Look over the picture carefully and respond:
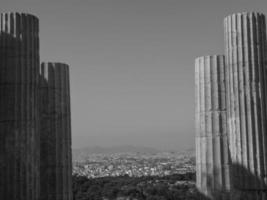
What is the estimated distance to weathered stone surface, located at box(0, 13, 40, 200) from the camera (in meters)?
14.6

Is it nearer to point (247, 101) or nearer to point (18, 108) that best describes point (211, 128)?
point (247, 101)

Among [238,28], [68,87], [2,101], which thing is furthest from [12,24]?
[238,28]

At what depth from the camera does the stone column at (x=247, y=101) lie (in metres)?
15.6

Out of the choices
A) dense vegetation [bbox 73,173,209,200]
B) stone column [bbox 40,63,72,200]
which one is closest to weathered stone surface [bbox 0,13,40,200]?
stone column [bbox 40,63,72,200]

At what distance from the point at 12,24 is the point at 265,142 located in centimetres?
921

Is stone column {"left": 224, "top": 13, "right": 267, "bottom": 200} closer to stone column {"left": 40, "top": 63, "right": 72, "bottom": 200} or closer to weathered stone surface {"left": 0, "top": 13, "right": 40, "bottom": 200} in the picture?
weathered stone surface {"left": 0, "top": 13, "right": 40, "bottom": 200}

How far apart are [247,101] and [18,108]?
757 cm

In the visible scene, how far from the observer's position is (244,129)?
1581 cm

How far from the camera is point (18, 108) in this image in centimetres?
1491

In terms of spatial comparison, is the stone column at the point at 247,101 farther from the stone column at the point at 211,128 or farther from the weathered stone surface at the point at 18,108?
the weathered stone surface at the point at 18,108

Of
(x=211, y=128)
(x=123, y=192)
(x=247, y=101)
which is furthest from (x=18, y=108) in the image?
(x=123, y=192)

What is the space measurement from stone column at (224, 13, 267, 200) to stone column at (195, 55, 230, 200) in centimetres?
194

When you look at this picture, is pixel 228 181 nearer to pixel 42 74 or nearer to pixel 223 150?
pixel 223 150

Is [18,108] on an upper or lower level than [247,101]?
lower
